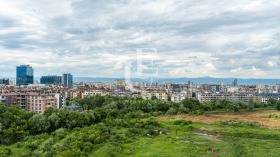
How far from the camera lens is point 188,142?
863 inches

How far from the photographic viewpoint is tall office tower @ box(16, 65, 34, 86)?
113438 mm

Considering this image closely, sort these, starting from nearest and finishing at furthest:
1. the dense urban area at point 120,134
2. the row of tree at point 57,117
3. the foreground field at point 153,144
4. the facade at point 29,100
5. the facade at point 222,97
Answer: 1. the foreground field at point 153,144
2. the dense urban area at point 120,134
3. the row of tree at point 57,117
4. the facade at point 29,100
5. the facade at point 222,97

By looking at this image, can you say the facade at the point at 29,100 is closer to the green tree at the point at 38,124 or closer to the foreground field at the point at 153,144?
the green tree at the point at 38,124

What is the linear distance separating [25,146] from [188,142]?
1143 centimetres

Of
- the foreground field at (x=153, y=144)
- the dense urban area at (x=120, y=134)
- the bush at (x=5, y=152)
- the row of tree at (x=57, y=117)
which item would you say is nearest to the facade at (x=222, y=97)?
the row of tree at (x=57, y=117)

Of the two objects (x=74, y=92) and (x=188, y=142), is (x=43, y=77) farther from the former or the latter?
(x=188, y=142)

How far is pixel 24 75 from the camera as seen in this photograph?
115625mm

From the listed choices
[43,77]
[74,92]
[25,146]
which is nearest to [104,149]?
[25,146]

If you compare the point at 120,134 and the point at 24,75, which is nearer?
the point at 120,134

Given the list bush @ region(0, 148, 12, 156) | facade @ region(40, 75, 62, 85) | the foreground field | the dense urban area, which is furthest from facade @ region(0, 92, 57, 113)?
facade @ region(40, 75, 62, 85)

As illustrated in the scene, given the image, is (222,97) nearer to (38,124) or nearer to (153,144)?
(38,124)

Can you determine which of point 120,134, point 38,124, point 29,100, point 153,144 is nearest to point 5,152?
point 38,124

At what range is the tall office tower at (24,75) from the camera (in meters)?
113

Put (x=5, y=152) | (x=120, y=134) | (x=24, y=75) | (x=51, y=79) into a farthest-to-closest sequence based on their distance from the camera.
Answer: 1. (x=51, y=79)
2. (x=24, y=75)
3. (x=120, y=134)
4. (x=5, y=152)
